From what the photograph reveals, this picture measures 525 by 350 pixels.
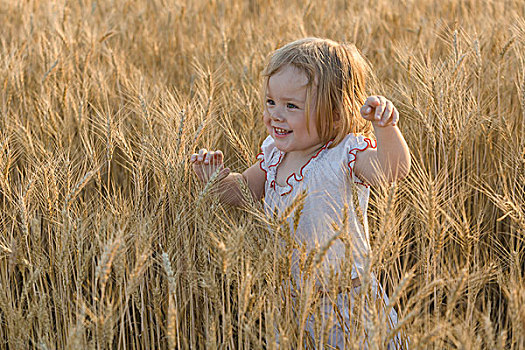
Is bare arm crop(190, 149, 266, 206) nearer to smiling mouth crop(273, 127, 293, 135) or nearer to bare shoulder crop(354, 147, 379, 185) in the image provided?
smiling mouth crop(273, 127, 293, 135)

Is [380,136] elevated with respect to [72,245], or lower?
elevated

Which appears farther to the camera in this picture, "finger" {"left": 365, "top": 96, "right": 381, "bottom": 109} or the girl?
the girl

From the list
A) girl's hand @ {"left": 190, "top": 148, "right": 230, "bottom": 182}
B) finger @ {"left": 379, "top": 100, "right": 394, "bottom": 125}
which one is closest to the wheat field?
girl's hand @ {"left": 190, "top": 148, "right": 230, "bottom": 182}

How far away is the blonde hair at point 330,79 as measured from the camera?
1568 millimetres

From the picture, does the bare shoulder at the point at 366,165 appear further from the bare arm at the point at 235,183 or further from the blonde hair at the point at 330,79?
the bare arm at the point at 235,183

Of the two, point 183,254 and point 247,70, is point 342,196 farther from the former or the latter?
point 247,70

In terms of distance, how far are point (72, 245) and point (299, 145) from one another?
2.22ft

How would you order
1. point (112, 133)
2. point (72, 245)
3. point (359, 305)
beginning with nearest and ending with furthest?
1. point (359, 305)
2. point (72, 245)
3. point (112, 133)

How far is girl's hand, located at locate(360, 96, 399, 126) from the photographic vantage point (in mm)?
1369

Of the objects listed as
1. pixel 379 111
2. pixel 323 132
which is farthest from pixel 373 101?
pixel 323 132

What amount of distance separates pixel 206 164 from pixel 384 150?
0.56 metres

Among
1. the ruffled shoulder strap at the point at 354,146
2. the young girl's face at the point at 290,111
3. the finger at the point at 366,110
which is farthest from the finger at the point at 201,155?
the finger at the point at 366,110

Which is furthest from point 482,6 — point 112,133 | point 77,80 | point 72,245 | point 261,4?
point 72,245

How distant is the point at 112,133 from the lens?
6.00 feet
